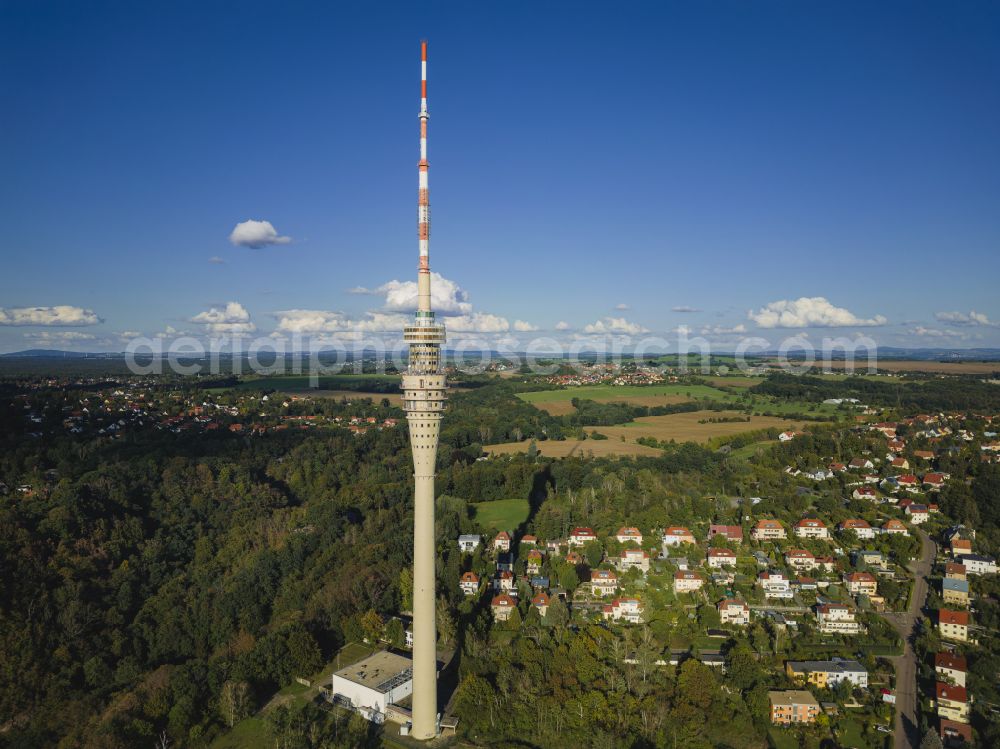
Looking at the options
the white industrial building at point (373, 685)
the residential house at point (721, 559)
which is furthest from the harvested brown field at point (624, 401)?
the white industrial building at point (373, 685)

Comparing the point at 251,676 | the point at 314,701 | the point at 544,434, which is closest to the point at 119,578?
the point at 251,676

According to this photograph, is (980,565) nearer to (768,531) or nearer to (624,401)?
(768,531)

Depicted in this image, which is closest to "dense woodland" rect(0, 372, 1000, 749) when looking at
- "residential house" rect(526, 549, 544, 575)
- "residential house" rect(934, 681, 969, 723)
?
"residential house" rect(526, 549, 544, 575)

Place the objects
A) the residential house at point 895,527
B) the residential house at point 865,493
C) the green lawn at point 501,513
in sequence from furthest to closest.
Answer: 1. the residential house at point 865,493
2. the green lawn at point 501,513
3. the residential house at point 895,527

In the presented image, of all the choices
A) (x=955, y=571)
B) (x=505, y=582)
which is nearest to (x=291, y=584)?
(x=505, y=582)

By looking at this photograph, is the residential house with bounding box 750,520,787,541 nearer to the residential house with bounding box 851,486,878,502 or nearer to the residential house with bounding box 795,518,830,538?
the residential house with bounding box 795,518,830,538

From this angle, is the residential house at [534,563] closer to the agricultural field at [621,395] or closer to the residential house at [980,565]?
the residential house at [980,565]

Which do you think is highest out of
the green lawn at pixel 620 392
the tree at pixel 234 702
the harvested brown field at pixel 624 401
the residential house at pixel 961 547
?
the green lawn at pixel 620 392
